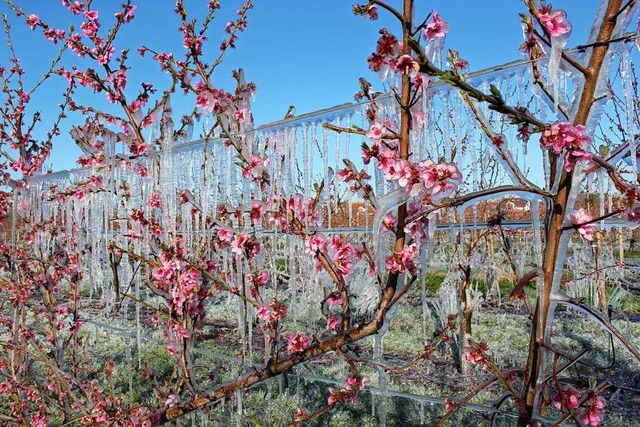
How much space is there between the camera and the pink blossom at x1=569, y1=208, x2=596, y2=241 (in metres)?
1.07

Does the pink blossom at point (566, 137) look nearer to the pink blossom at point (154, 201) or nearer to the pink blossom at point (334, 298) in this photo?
the pink blossom at point (334, 298)

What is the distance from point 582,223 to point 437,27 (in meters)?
0.62

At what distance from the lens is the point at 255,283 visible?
2.08m

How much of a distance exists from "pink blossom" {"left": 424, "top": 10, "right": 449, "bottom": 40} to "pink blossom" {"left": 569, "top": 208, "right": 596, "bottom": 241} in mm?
572

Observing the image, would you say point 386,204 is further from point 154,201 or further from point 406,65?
point 154,201

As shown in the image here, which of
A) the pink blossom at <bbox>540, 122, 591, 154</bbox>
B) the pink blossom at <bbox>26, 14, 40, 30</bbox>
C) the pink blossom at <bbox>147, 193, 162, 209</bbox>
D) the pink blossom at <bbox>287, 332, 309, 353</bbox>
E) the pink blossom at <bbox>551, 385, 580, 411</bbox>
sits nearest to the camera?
the pink blossom at <bbox>540, 122, 591, 154</bbox>

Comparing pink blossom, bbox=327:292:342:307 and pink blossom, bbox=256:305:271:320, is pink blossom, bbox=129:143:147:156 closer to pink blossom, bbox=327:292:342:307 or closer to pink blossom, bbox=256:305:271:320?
pink blossom, bbox=256:305:271:320

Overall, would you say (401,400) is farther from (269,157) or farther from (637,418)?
(269,157)

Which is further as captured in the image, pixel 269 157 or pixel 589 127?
pixel 269 157

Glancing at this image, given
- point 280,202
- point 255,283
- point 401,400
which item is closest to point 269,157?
point 280,202

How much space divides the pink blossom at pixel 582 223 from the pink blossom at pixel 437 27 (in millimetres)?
572

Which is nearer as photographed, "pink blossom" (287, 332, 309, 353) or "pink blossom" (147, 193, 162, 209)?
"pink blossom" (287, 332, 309, 353)

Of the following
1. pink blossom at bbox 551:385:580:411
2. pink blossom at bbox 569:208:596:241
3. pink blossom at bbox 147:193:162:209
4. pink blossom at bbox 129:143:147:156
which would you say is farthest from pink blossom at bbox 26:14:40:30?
pink blossom at bbox 551:385:580:411

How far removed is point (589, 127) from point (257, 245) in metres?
1.35
